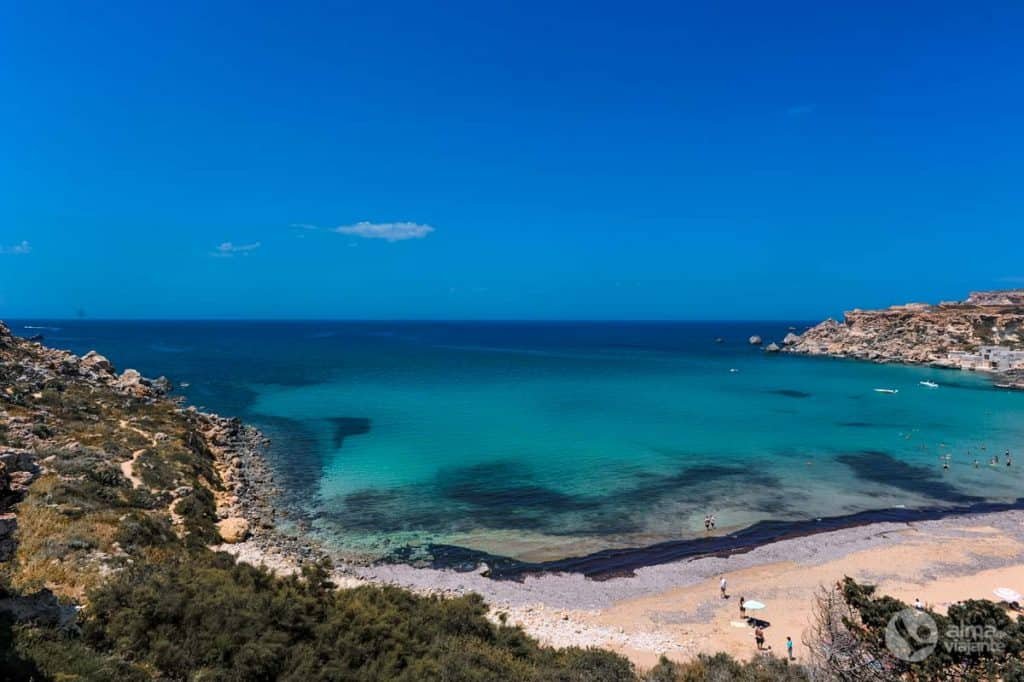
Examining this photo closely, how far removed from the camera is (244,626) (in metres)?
11.3

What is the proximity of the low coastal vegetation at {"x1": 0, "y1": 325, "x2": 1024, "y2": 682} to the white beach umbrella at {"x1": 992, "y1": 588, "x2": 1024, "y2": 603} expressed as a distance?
1135cm

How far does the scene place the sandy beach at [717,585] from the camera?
17.9 m

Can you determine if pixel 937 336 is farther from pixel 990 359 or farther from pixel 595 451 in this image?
pixel 595 451

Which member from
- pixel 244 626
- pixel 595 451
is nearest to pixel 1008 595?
pixel 595 451

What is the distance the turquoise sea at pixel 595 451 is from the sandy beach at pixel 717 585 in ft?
9.61

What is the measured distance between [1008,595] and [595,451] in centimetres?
2468

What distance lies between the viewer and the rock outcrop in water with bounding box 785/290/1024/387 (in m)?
97.2

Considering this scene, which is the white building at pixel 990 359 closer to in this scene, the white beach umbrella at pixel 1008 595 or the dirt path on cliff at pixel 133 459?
the white beach umbrella at pixel 1008 595

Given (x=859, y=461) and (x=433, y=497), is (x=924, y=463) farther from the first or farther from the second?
(x=433, y=497)

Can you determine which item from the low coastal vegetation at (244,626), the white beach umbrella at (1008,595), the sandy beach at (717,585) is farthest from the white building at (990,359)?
the low coastal vegetation at (244,626)

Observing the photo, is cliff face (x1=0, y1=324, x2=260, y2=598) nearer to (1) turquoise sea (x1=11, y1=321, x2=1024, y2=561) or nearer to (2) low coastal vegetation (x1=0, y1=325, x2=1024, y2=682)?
(2) low coastal vegetation (x1=0, y1=325, x2=1024, y2=682)

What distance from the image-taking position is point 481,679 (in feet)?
36.2

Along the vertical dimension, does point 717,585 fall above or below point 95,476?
below

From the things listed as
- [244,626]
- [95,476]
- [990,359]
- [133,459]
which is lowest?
[133,459]
